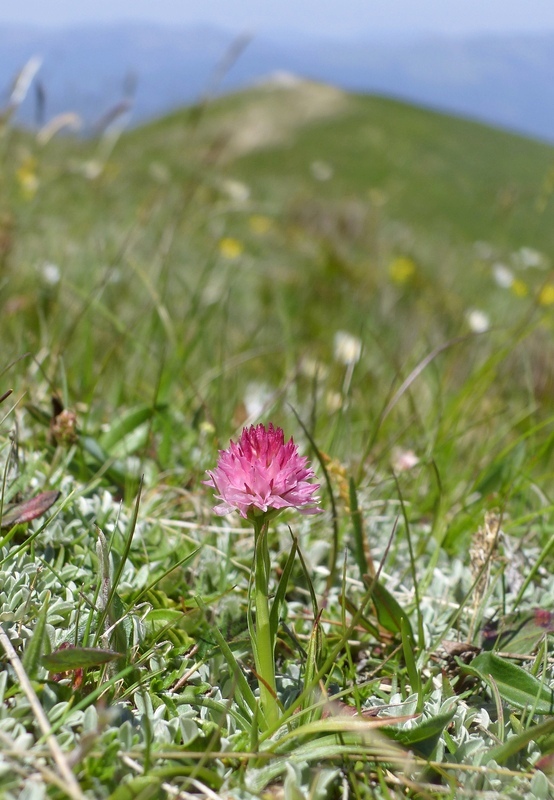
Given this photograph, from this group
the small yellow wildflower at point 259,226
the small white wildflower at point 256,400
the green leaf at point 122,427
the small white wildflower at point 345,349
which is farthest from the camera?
the small yellow wildflower at point 259,226


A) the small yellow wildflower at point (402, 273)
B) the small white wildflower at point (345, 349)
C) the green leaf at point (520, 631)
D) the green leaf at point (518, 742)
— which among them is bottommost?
the green leaf at point (518, 742)

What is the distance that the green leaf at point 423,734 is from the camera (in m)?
0.91

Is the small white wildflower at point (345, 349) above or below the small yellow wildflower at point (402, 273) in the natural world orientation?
below

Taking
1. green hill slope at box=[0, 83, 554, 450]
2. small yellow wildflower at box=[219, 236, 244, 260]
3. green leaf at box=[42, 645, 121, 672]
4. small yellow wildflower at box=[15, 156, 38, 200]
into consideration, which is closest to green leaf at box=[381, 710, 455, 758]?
green leaf at box=[42, 645, 121, 672]

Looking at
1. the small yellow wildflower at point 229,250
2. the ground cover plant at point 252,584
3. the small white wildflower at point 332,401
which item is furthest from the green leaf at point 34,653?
the small yellow wildflower at point 229,250

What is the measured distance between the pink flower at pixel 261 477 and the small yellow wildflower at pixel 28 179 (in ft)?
10.7

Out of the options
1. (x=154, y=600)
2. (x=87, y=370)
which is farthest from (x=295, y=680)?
(x=87, y=370)

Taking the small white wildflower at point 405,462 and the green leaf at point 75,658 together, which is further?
the small white wildflower at point 405,462

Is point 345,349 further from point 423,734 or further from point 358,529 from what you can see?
point 423,734

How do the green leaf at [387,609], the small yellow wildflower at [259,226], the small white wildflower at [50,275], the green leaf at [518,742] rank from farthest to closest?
the small yellow wildflower at [259,226] < the small white wildflower at [50,275] < the green leaf at [387,609] < the green leaf at [518,742]

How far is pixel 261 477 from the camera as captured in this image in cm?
86

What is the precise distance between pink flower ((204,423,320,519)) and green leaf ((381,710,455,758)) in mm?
307

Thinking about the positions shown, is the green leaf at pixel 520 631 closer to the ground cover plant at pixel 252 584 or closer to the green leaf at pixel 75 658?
the ground cover plant at pixel 252 584

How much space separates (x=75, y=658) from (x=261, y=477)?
1.06ft
